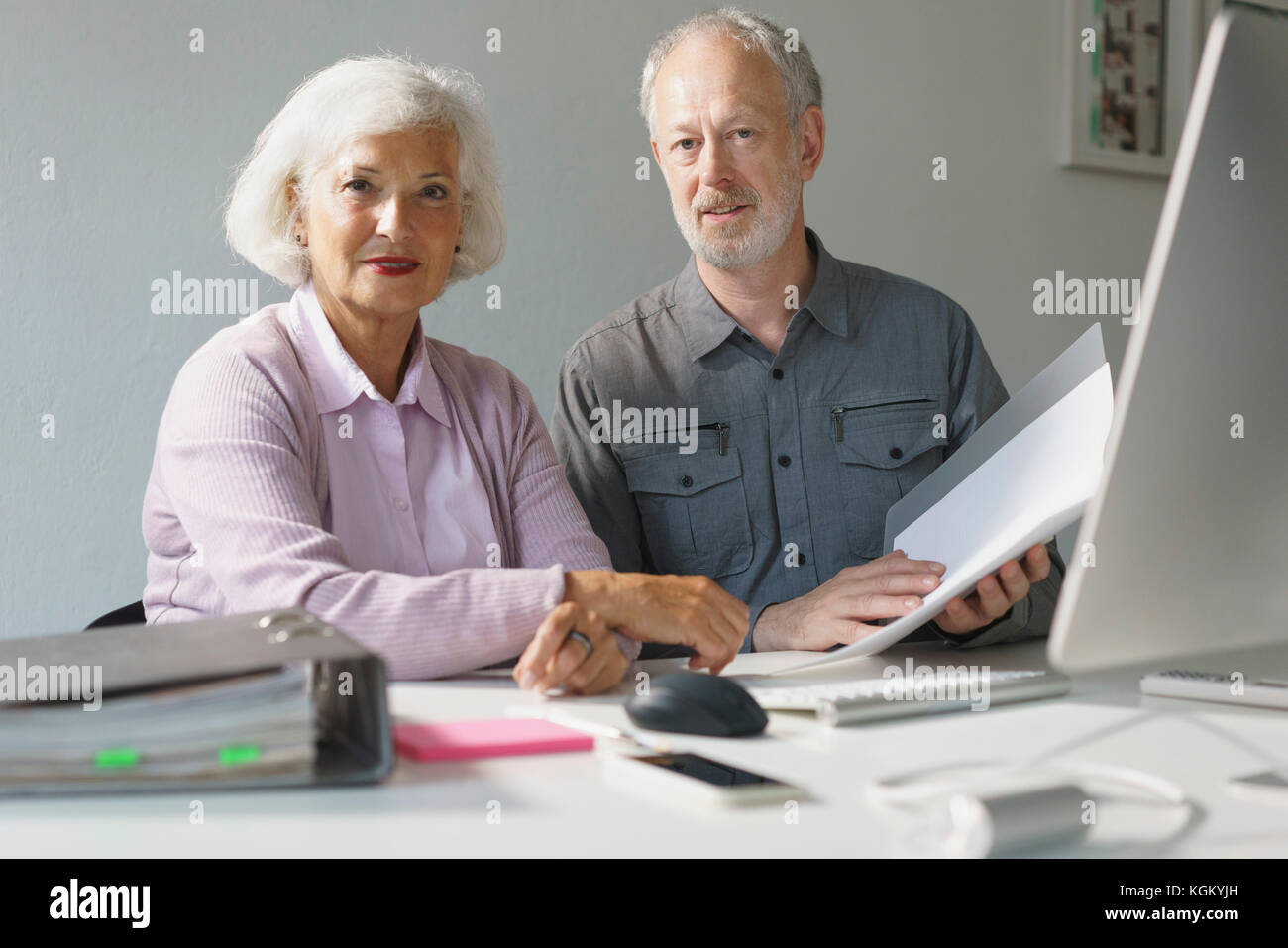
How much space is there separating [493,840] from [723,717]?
0.29 m

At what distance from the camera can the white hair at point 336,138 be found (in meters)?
1.53

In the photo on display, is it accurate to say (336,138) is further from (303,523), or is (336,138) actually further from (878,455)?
(878,455)

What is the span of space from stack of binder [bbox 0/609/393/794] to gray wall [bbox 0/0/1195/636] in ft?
4.84

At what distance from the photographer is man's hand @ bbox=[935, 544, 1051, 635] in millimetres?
1327

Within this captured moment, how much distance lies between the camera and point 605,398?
1.88 meters

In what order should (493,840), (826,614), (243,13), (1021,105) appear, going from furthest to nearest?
(1021,105)
(243,13)
(826,614)
(493,840)

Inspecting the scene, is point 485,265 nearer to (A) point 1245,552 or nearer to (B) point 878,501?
(B) point 878,501

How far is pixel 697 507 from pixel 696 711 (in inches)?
38.6

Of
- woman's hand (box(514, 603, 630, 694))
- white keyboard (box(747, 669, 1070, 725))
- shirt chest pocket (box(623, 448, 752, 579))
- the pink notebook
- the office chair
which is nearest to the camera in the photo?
the pink notebook

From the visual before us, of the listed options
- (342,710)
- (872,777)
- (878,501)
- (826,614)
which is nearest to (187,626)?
(342,710)

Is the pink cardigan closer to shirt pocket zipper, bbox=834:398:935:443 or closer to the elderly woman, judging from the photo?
the elderly woman

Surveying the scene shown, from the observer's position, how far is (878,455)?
1.86 m
